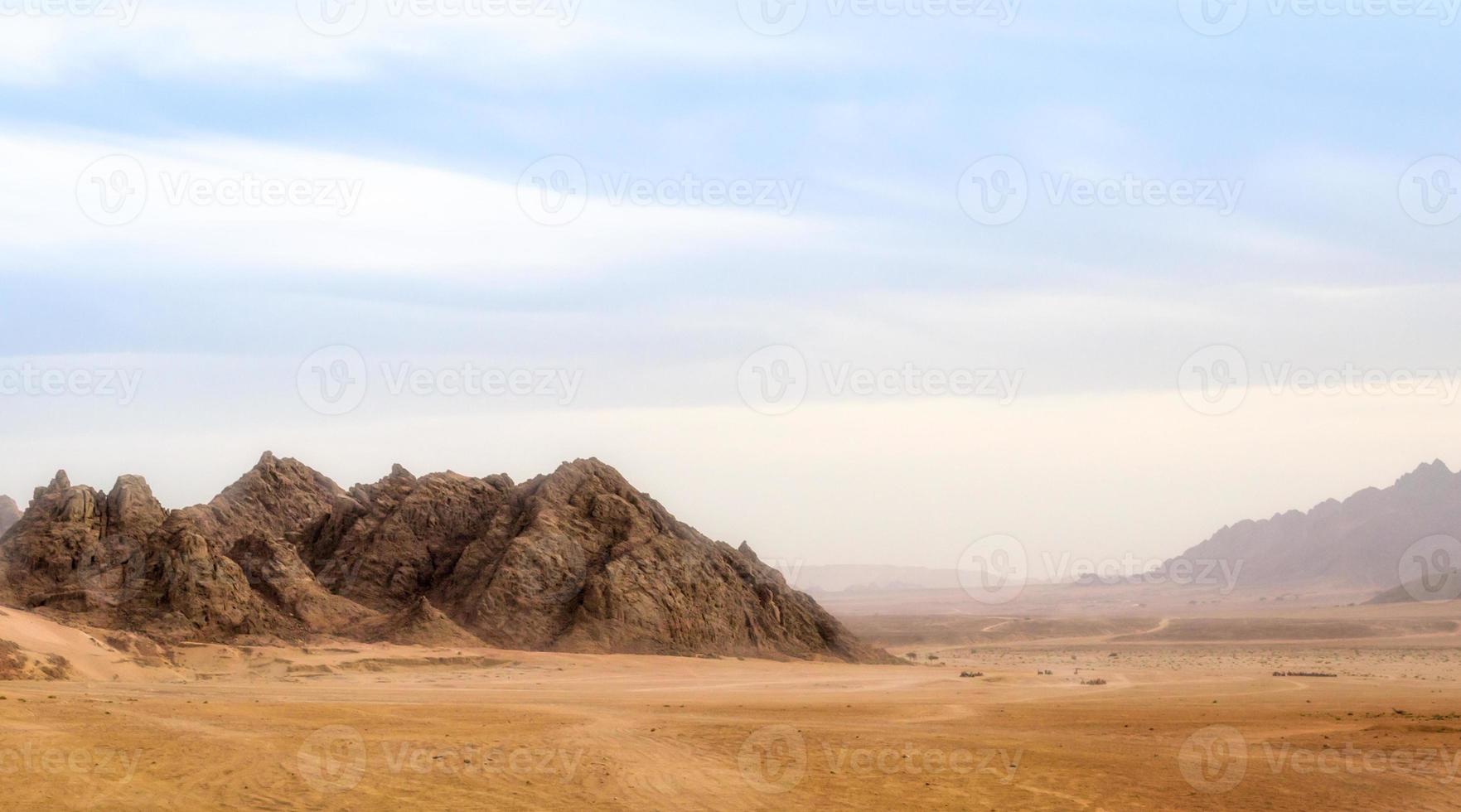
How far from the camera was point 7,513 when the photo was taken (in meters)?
87.4

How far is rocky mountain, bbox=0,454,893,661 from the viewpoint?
40062mm

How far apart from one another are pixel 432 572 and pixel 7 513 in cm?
5711

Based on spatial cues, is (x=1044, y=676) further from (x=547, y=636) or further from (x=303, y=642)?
(x=303, y=642)

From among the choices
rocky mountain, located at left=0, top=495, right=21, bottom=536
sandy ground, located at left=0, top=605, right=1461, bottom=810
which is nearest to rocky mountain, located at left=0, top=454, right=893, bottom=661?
sandy ground, located at left=0, top=605, right=1461, bottom=810

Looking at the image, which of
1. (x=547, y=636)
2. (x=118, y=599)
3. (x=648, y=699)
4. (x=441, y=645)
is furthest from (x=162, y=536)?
(x=648, y=699)

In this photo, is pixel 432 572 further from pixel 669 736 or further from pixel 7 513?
pixel 7 513

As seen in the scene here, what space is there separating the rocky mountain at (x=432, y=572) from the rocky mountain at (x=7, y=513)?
145ft

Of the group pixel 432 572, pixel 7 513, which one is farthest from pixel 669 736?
pixel 7 513

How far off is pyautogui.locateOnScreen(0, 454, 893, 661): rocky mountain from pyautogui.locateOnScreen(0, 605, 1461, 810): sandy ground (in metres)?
2.91

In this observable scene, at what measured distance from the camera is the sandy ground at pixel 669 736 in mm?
17516

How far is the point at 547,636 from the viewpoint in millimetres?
42281

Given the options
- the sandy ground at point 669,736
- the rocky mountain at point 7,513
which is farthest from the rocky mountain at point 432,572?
the rocky mountain at point 7,513

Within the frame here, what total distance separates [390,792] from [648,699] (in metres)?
13.7

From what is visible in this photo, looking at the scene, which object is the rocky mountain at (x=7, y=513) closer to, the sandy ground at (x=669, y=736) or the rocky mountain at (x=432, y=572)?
the rocky mountain at (x=432, y=572)
